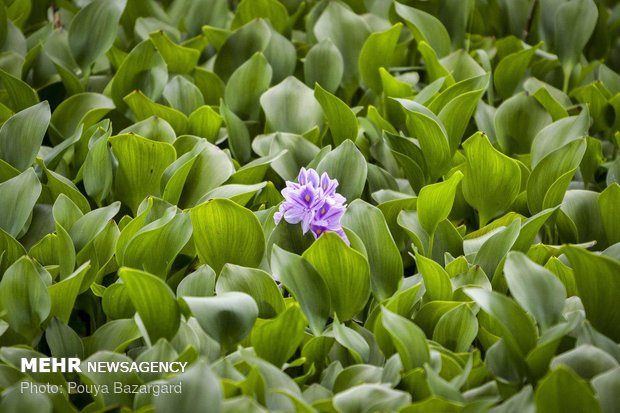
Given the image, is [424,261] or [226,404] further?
[424,261]

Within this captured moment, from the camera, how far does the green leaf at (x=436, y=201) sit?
146 centimetres

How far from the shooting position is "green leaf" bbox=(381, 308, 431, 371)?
116 cm

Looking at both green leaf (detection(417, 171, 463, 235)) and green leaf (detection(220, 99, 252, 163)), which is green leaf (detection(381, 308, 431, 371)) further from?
green leaf (detection(220, 99, 252, 163))

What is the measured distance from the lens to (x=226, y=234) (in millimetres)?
1399

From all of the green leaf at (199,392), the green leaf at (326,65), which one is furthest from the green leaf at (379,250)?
the green leaf at (326,65)

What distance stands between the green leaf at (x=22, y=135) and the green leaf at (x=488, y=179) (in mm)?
795

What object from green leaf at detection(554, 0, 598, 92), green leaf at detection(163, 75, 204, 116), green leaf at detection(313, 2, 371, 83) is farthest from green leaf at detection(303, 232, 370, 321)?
green leaf at detection(554, 0, 598, 92)

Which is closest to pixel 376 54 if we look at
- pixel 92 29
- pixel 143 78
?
pixel 143 78

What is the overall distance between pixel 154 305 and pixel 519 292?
50cm

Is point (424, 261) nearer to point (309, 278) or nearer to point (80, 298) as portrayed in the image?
point (309, 278)

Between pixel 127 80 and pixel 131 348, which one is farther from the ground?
pixel 127 80

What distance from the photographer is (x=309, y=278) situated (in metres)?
1.30

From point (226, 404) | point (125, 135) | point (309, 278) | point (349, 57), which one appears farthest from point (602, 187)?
point (226, 404)

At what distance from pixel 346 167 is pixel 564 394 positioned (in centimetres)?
67
